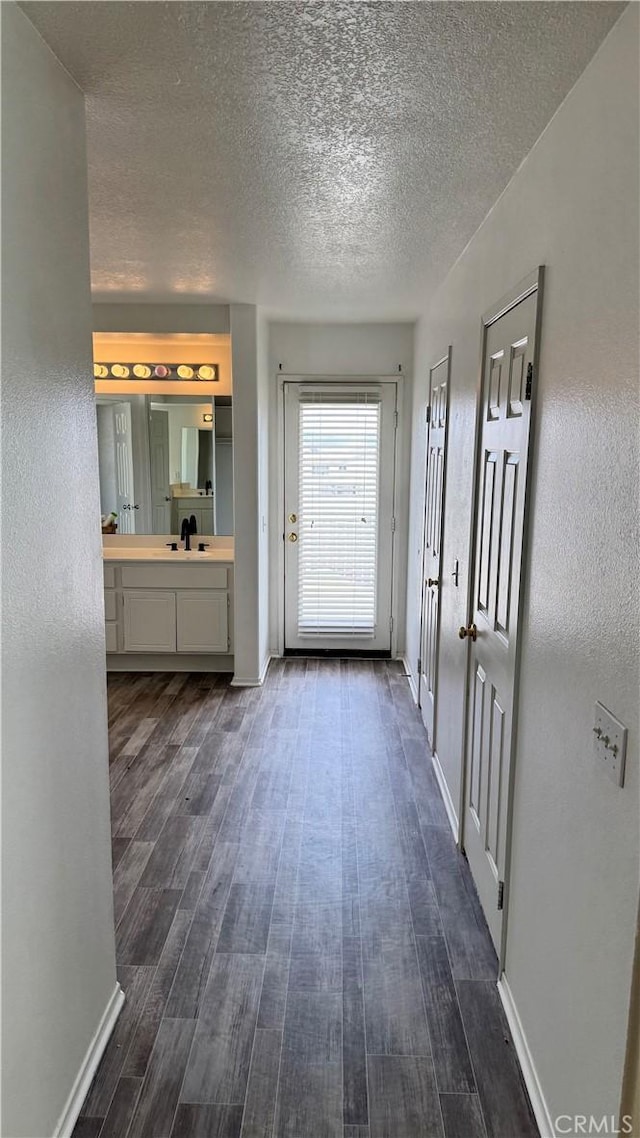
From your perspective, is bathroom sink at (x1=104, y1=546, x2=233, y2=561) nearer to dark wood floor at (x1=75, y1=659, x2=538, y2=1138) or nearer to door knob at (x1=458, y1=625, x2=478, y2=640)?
dark wood floor at (x1=75, y1=659, x2=538, y2=1138)

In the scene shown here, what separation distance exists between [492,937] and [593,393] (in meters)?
1.80

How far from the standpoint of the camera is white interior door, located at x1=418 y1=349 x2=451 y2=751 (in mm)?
3607

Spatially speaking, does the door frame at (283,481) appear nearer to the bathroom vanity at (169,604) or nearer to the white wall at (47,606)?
the bathroom vanity at (169,604)

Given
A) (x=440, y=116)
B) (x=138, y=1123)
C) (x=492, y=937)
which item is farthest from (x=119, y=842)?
(x=440, y=116)

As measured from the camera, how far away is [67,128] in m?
1.61

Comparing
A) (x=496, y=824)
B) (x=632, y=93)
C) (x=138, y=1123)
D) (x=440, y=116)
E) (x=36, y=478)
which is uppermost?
(x=440, y=116)

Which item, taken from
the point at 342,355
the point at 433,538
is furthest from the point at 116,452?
the point at 433,538

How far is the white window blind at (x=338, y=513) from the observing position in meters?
5.26

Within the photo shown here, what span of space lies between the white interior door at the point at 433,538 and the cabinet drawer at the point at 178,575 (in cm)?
148

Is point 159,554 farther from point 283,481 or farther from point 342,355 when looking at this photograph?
point 342,355

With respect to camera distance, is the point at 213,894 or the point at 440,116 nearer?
the point at 440,116

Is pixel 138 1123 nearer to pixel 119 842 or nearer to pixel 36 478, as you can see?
pixel 119 842

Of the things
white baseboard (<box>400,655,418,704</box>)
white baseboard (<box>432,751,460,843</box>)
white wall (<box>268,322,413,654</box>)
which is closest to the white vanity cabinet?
white wall (<box>268,322,413,654</box>)

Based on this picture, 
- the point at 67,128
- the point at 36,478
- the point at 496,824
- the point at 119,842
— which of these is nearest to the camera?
the point at 36,478
